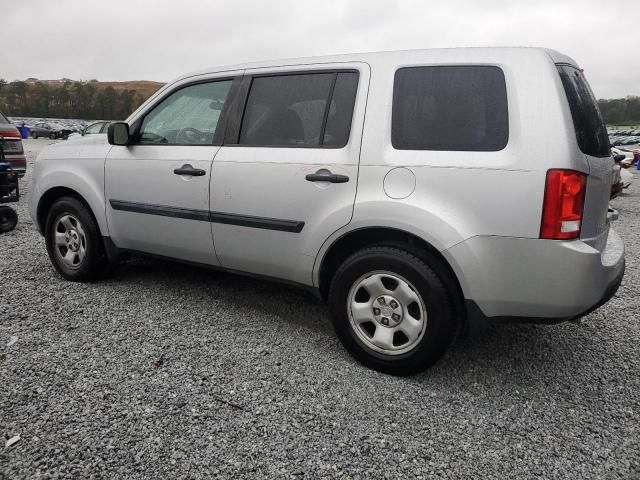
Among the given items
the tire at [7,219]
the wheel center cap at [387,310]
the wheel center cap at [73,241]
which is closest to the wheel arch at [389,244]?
the wheel center cap at [387,310]

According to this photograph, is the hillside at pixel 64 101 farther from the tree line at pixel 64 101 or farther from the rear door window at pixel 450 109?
the rear door window at pixel 450 109

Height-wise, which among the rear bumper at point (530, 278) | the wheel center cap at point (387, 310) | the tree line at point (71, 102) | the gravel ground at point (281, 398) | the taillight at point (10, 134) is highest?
the tree line at point (71, 102)

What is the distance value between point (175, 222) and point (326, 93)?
55.0 inches

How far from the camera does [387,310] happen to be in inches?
106

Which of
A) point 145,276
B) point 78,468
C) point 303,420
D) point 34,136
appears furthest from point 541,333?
point 34,136

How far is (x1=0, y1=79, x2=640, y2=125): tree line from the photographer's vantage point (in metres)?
86.4

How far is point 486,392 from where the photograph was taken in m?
2.64

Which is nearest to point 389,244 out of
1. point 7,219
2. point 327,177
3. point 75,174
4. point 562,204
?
point 327,177

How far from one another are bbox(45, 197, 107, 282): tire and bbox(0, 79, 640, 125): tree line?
3491 inches

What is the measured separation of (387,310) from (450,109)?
1.12 m

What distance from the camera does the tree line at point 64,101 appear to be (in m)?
87.1

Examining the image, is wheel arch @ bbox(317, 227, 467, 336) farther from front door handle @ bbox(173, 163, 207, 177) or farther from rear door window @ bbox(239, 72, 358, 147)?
front door handle @ bbox(173, 163, 207, 177)

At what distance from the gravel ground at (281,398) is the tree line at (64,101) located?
90535 mm

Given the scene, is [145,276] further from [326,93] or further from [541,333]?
[541,333]
